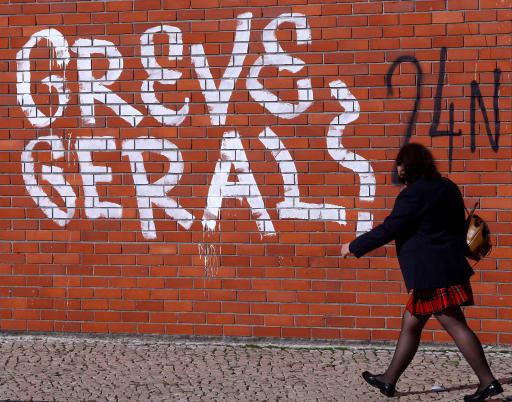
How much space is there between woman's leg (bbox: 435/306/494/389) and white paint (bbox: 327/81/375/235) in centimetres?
145

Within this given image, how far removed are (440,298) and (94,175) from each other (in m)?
3.02

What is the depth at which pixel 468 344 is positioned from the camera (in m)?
4.97

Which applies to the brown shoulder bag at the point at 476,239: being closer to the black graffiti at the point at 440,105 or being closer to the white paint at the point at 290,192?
the black graffiti at the point at 440,105

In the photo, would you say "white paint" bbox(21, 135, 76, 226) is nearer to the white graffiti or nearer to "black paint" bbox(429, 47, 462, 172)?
the white graffiti

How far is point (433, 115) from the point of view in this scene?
622 cm

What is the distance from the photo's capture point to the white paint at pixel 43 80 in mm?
6594

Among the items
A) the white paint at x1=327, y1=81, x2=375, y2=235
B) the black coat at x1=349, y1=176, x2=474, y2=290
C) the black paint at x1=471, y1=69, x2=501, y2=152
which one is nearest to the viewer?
the black coat at x1=349, y1=176, x2=474, y2=290

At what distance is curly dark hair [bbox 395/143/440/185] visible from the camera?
5.03m

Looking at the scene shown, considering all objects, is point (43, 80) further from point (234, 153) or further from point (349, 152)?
point (349, 152)

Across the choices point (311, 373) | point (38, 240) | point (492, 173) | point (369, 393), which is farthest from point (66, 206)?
point (492, 173)

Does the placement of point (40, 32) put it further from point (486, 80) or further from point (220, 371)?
point (486, 80)

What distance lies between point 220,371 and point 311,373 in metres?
0.65

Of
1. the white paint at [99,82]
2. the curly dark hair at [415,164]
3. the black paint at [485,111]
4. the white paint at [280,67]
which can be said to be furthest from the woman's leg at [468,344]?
the white paint at [99,82]

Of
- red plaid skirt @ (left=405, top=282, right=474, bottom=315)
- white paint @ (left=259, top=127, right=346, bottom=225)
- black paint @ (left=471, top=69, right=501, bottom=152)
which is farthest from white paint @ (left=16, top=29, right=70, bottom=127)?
red plaid skirt @ (left=405, top=282, right=474, bottom=315)
